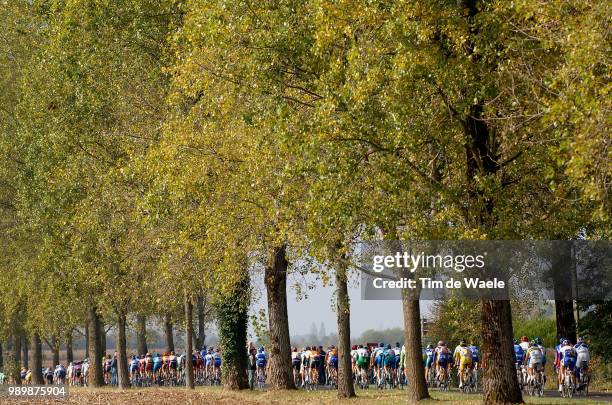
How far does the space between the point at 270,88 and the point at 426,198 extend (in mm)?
4097

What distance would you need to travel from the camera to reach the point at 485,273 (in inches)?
917

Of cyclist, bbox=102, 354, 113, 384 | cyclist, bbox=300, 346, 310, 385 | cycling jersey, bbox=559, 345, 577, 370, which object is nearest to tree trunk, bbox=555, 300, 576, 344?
cycling jersey, bbox=559, 345, 577, 370

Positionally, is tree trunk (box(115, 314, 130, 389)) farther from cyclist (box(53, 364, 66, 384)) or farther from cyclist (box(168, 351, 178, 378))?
cyclist (box(53, 364, 66, 384))

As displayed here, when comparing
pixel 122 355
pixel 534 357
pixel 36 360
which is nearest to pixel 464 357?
pixel 534 357

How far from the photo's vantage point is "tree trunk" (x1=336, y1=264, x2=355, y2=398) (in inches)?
1102

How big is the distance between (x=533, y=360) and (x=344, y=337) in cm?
571

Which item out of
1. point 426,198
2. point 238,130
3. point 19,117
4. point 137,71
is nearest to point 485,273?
point 426,198

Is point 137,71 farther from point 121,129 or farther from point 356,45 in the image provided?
point 356,45

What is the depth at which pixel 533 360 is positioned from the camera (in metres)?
31.8

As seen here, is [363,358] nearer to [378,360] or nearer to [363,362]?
[363,362]

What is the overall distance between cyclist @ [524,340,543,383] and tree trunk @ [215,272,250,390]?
29.9 feet

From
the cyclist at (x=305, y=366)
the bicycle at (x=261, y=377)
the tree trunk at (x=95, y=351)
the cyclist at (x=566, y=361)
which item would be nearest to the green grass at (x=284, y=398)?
the cyclist at (x=566, y=361)

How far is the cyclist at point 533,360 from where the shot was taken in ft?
103

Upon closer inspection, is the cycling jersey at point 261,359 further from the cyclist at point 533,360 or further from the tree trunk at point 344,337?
the cyclist at point 533,360
